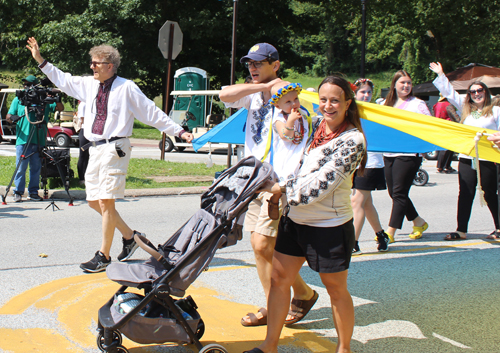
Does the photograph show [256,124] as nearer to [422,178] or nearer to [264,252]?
[264,252]

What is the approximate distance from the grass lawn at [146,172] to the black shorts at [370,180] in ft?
18.0

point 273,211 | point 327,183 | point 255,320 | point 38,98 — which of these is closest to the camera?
point 327,183

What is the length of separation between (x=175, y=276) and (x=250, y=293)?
1617 mm

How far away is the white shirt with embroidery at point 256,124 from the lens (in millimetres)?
3877

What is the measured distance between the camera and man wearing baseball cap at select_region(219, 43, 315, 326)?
380cm

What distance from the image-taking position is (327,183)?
3.17 metres

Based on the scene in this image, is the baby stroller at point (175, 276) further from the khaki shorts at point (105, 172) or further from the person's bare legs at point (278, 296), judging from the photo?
the khaki shorts at point (105, 172)

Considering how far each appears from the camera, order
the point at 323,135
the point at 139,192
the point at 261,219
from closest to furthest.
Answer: the point at 323,135 < the point at 261,219 < the point at 139,192

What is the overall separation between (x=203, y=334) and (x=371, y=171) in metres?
3.27

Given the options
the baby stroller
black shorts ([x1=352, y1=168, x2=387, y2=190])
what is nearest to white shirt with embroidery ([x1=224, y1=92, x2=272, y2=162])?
the baby stroller

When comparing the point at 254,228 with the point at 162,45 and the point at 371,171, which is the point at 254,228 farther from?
the point at 162,45

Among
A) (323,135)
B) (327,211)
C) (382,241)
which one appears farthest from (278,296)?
(382,241)

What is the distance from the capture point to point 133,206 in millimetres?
9125

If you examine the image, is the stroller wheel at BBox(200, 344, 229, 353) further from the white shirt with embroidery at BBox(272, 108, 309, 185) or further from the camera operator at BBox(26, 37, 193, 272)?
the camera operator at BBox(26, 37, 193, 272)
